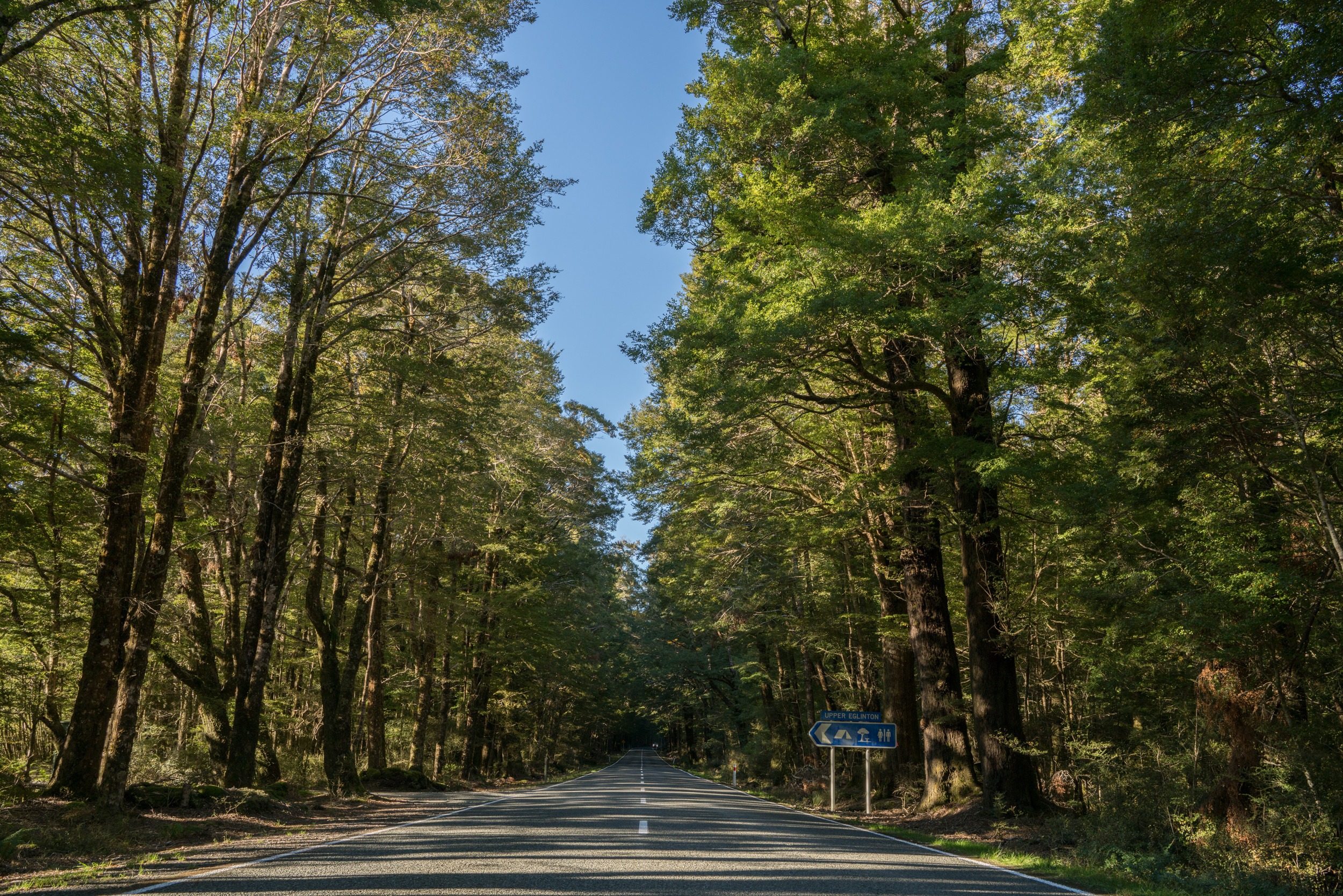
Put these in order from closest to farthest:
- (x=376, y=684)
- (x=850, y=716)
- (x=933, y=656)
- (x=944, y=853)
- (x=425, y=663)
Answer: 1. (x=944, y=853)
2. (x=933, y=656)
3. (x=850, y=716)
4. (x=376, y=684)
5. (x=425, y=663)

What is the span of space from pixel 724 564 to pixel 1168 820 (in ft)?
41.2

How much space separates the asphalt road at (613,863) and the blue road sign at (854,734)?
2.94 meters

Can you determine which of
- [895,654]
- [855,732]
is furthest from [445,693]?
[855,732]

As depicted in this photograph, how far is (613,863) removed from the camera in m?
6.45

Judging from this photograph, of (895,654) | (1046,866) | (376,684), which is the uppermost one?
(895,654)

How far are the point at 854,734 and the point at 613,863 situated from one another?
9.35m

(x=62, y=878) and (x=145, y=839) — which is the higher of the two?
(x=62, y=878)

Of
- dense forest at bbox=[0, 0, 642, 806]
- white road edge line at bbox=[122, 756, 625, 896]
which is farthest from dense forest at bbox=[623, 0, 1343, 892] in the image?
white road edge line at bbox=[122, 756, 625, 896]

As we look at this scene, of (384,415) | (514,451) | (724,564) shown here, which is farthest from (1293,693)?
(514,451)

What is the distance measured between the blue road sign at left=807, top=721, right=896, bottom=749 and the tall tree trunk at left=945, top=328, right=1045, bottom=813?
2515 mm

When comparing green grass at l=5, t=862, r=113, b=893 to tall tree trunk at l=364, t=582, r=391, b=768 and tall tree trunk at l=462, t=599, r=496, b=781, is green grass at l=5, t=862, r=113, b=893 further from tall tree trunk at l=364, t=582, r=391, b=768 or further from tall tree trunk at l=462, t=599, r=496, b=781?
tall tree trunk at l=462, t=599, r=496, b=781

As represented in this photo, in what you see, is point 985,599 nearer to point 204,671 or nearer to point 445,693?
point 204,671

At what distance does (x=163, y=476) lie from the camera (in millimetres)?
10797

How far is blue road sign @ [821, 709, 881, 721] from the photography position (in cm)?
1473
